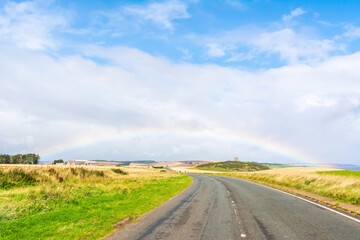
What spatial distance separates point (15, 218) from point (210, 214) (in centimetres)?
842

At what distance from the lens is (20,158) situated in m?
101

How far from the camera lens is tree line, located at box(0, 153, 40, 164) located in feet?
314

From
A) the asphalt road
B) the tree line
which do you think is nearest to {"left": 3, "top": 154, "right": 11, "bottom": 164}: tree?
the tree line

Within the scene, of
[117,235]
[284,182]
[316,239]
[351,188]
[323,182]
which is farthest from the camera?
[284,182]

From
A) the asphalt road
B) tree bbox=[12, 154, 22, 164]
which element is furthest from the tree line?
the asphalt road

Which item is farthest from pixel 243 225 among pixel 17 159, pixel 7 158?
pixel 17 159

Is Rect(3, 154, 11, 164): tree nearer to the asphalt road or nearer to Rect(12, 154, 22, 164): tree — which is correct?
Rect(12, 154, 22, 164): tree

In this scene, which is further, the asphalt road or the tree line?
the tree line

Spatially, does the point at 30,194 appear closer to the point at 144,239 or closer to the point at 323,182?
the point at 144,239

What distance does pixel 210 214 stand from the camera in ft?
37.6

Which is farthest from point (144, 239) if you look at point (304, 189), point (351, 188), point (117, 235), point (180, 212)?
point (304, 189)

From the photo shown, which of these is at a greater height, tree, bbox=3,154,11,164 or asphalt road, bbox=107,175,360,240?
asphalt road, bbox=107,175,360,240

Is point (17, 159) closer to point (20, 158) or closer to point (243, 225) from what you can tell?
point (20, 158)

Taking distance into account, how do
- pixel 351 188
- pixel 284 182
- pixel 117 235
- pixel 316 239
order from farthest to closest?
pixel 284 182, pixel 351 188, pixel 117 235, pixel 316 239
